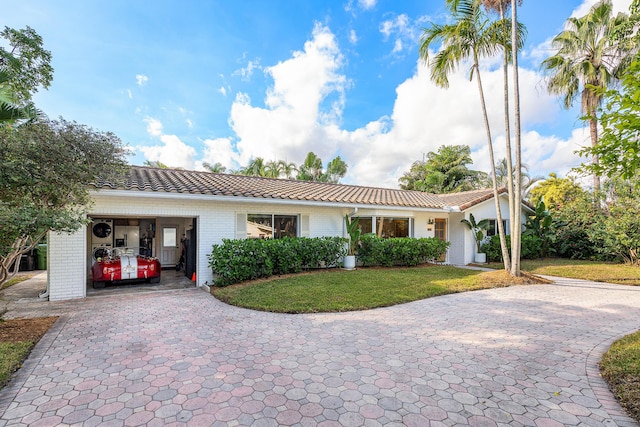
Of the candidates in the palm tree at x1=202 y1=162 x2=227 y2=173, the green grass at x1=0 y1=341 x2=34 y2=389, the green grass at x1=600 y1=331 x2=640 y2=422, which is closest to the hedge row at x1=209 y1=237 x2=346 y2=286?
the green grass at x1=0 y1=341 x2=34 y2=389

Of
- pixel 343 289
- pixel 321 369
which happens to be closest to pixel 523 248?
pixel 343 289

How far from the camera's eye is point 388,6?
11117mm

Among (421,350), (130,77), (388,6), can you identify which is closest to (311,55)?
(388,6)

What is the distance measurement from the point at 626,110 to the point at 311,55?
1176 cm

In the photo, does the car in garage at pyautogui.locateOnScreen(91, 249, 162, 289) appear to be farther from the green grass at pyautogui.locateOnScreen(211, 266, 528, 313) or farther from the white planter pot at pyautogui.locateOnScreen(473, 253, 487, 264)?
the white planter pot at pyautogui.locateOnScreen(473, 253, 487, 264)

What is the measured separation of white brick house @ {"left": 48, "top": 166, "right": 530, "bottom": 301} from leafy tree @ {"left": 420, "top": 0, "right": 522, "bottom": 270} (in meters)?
4.82

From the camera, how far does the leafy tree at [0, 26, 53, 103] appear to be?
815 centimetres

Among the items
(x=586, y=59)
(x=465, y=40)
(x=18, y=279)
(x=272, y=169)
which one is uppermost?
(x=586, y=59)

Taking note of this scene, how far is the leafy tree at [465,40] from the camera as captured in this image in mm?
10320

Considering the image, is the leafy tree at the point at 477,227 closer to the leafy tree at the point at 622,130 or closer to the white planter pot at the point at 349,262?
the white planter pot at the point at 349,262

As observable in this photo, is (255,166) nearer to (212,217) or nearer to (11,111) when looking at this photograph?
(212,217)

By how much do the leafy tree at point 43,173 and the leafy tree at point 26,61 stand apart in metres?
3.84

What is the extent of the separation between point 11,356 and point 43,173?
3.22 meters

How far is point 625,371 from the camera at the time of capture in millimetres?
3742
